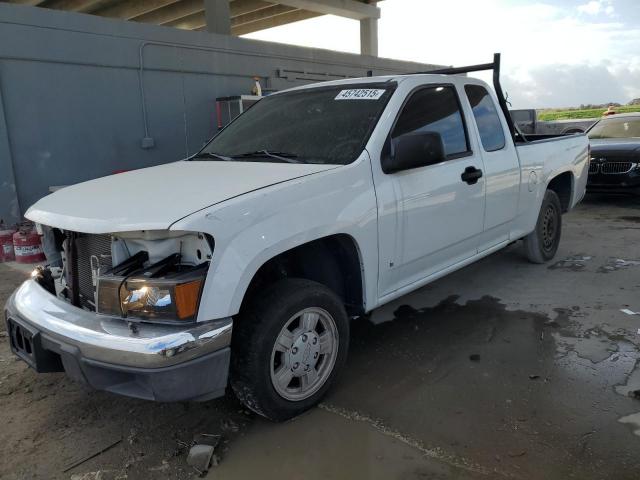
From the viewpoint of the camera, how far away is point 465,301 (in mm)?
4699

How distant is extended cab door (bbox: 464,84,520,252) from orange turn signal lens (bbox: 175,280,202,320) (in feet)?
8.69

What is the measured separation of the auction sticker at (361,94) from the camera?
359cm

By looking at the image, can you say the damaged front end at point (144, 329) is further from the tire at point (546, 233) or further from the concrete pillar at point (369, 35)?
the concrete pillar at point (369, 35)

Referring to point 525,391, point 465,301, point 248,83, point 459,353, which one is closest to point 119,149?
point 248,83

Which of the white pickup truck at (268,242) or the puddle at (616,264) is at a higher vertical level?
the white pickup truck at (268,242)

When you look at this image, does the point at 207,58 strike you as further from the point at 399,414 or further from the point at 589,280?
the point at 399,414

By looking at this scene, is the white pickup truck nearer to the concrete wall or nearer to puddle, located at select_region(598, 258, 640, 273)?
puddle, located at select_region(598, 258, 640, 273)

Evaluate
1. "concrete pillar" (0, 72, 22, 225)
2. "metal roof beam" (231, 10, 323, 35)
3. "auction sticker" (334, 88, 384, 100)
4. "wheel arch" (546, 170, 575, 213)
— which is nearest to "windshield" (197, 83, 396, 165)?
"auction sticker" (334, 88, 384, 100)

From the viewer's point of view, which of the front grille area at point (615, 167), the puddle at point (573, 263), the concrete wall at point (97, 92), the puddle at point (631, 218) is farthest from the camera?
the front grille area at point (615, 167)

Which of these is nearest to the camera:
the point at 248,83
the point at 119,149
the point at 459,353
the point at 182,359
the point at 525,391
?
the point at 182,359

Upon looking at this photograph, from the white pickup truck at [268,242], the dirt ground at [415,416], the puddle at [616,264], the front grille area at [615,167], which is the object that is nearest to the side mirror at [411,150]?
the white pickup truck at [268,242]

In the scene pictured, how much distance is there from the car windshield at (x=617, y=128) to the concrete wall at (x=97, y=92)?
22.5 feet

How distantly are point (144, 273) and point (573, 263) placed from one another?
4893mm

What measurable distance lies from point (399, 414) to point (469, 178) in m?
1.82
